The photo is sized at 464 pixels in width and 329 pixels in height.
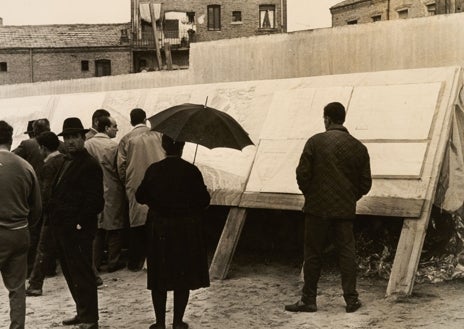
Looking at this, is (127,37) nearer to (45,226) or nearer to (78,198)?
(45,226)

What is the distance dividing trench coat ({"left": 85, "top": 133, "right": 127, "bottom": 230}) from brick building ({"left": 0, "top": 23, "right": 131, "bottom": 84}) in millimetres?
36084

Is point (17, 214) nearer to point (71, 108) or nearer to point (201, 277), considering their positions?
point (201, 277)

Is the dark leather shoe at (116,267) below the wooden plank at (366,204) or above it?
below

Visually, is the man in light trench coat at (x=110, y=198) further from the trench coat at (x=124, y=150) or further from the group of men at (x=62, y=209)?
the group of men at (x=62, y=209)

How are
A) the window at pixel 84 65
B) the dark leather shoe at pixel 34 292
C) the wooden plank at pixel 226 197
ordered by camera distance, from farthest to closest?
the window at pixel 84 65
the wooden plank at pixel 226 197
the dark leather shoe at pixel 34 292

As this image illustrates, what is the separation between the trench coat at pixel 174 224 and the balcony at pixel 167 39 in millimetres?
37634

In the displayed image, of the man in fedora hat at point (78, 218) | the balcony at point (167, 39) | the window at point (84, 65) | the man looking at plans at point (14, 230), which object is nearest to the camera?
the man looking at plans at point (14, 230)

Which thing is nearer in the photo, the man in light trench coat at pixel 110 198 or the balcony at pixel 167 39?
the man in light trench coat at pixel 110 198

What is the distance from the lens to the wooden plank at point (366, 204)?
20.8ft

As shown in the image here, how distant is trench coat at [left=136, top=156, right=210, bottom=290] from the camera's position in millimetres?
5383

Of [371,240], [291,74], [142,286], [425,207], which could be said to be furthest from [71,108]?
[425,207]

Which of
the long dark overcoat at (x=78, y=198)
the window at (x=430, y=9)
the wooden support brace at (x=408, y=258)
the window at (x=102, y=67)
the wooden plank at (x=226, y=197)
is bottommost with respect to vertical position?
the wooden support brace at (x=408, y=258)

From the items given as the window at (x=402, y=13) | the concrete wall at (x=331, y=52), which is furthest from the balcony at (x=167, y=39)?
the concrete wall at (x=331, y=52)

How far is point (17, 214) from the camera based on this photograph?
5008 millimetres
